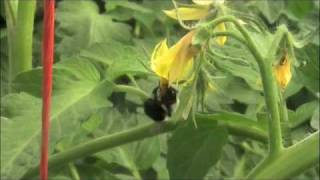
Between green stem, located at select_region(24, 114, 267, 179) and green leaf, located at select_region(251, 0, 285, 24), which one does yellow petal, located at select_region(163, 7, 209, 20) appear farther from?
green leaf, located at select_region(251, 0, 285, 24)

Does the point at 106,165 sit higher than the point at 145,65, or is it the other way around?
the point at 145,65

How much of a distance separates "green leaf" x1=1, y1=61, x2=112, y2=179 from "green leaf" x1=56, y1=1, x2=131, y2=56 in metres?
0.21

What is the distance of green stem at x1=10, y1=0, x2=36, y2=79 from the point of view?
2.77 feet

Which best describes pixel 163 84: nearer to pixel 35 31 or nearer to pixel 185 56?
pixel 185 56

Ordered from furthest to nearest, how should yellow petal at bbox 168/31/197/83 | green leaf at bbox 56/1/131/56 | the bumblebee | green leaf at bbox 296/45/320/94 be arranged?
green leaf at bbox 56/1/131/56
green leaf at bbox 296/45/320/94
the bumblebee
yellow petal at bbox 168/31/197/83

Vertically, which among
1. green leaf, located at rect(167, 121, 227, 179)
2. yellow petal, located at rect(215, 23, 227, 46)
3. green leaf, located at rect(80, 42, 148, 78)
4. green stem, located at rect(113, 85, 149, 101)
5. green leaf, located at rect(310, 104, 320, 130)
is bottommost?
green leaf, located at rect(167, 121, 227, 179)

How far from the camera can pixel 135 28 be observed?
1113mm

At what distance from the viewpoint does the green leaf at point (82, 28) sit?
0.98m

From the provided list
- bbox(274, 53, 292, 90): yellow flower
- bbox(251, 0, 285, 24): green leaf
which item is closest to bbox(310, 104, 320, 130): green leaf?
bbox(274, 53, 292, 90): yellow flower

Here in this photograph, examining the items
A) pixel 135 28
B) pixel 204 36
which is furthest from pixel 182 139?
pixel 135 28

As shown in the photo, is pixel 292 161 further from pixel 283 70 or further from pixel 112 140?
pixel 112 140

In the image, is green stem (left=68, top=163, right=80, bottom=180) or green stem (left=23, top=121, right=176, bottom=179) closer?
green stem (left=23, top=121, right=176, bottom=179)

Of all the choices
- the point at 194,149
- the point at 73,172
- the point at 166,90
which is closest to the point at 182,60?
the point at 166,90

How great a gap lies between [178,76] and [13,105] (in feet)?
0.60
